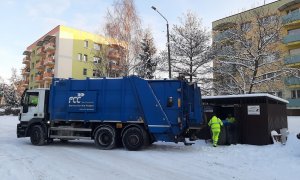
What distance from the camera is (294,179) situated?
809cm

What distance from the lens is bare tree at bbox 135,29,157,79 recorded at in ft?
106

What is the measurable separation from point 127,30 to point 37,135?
752 inches

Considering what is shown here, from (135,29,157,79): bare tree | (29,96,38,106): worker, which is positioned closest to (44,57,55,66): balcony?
(135,29,157,79): bare tree

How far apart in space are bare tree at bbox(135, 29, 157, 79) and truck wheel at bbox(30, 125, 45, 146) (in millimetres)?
17151

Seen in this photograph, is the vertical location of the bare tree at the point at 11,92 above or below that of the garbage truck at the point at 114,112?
above

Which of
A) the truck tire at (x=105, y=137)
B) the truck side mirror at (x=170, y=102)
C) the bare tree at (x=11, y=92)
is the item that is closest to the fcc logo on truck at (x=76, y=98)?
the truck tire at (x=105, y=137)

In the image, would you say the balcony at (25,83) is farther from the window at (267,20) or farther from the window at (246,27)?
the window at (267,20)

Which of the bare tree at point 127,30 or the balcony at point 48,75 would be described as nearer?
the bare tree at point 127,30

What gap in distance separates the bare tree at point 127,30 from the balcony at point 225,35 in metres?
7.82

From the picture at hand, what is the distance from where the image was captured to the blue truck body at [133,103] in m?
12.7

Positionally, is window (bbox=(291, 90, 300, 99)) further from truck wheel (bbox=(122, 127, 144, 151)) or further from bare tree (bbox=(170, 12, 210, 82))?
truck wheel (bbox=(122, 127, 144, 151))

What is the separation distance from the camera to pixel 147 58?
35.0 metres

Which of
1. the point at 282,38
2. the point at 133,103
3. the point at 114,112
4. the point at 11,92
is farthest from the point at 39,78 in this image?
the point at 133,103

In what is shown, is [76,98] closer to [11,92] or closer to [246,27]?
[246,27]
